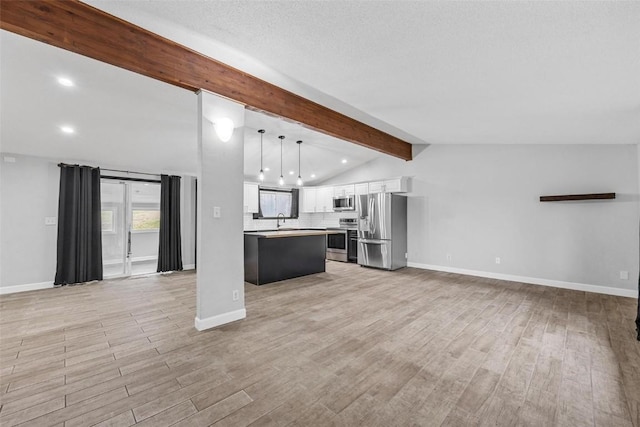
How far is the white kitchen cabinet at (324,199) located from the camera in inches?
324

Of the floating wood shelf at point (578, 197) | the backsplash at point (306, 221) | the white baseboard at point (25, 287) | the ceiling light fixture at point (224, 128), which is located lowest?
the white baseboard at point (25, 287)

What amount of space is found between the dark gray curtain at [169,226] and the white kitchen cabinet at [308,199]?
3723 millimetres

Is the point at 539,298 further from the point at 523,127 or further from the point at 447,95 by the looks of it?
the point at 447,95

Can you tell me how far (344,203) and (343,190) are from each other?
402 millimetres

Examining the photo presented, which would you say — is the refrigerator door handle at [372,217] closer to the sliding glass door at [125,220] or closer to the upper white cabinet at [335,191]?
the upper white cabinet at [335,191]

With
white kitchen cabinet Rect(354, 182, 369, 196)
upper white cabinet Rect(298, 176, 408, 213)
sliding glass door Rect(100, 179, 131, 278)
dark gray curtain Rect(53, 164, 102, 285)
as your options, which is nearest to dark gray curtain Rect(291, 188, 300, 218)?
upper white cabinet Rect(298, 176, 408, 213)

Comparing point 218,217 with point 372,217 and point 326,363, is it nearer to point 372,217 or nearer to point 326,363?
point 326,363

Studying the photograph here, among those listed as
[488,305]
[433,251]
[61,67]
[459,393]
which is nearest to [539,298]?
[488,305]

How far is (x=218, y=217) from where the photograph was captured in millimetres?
3000

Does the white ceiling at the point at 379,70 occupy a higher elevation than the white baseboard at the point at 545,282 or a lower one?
higher

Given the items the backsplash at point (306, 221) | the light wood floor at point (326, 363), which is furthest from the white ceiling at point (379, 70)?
the backsplash at point (306, 221)

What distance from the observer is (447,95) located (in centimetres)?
316

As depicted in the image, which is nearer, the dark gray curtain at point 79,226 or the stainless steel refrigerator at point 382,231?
the dark gray curtain at point 79,226

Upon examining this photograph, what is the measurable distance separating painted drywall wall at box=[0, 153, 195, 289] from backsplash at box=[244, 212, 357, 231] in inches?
153
